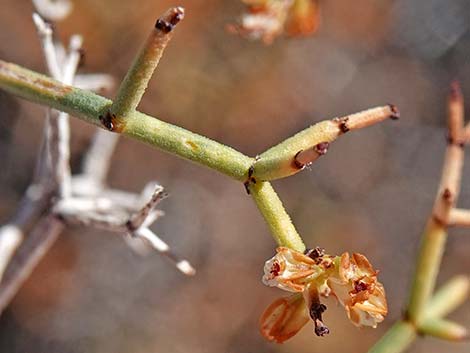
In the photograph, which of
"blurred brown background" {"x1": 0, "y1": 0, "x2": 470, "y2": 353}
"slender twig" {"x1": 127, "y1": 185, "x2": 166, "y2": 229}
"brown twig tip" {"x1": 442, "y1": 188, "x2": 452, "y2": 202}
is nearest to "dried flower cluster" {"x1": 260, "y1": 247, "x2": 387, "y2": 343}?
"slender twig" {"x1": 127, "y1": 185, "x2": 166, "y2": 229}

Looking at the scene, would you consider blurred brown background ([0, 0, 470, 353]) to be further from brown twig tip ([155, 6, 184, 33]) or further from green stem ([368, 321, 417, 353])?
brown twig tip ([155, 6, 184, 33])

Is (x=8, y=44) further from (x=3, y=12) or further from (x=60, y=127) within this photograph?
(x=60, y=127)

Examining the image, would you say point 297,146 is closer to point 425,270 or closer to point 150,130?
point 150,130

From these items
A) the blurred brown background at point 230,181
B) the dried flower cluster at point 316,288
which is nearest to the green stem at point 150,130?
the dried flower cluster at point 316,288

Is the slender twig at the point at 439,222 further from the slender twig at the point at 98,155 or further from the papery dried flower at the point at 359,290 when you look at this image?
the slender twig at the point at 98,155

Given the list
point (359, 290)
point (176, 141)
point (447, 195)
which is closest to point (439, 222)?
point (447, 195)

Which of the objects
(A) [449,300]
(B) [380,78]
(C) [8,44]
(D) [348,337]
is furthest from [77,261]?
(A) [449,300]
